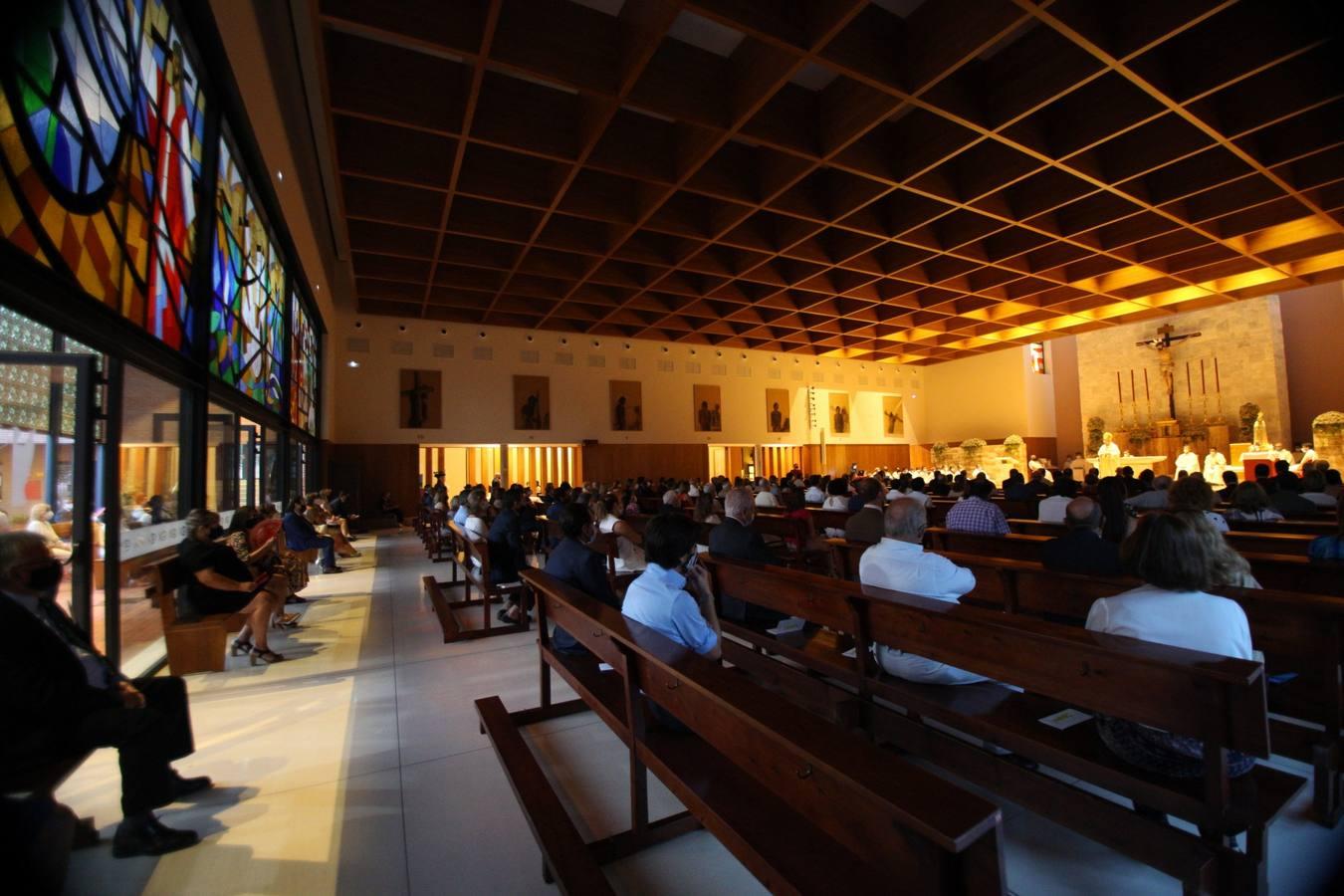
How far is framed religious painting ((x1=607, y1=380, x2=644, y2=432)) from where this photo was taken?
18016 mm

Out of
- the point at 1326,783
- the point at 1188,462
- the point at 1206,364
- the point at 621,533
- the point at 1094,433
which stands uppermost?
the point at 1206,364

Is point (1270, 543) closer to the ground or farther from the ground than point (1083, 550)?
closer to the ground

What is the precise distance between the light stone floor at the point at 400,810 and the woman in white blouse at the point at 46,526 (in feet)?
3.19

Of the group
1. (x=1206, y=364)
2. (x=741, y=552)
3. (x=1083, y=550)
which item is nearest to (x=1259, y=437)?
(x=1206, y=364)

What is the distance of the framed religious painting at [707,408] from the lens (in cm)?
1945

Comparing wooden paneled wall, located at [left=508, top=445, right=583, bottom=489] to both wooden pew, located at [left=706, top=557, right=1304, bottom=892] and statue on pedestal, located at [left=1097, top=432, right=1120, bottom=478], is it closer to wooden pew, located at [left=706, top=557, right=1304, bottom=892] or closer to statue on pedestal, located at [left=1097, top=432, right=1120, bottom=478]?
statue on pedestal, located at [left=1097, top=432, right=1120, bottom=478]

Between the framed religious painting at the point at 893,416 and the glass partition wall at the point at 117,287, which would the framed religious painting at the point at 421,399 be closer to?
the glass partition wall at the point at 117,287

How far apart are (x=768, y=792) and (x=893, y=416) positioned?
23.4 m

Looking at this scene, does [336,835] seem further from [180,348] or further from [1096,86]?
[1096,86]

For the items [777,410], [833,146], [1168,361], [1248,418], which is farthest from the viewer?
[777,410]

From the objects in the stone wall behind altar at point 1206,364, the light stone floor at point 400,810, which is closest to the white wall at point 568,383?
the stone wall behind altar at point 1206,364

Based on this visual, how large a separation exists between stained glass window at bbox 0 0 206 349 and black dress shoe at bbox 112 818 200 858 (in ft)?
7.02

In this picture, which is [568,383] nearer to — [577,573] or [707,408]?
[707,408]

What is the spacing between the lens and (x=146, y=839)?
2031mm
